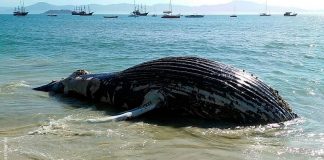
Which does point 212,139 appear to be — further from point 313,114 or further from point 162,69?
point 313,114

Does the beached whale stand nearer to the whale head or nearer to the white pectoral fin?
the white pectoral fin

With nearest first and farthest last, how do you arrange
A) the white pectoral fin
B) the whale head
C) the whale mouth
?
the white pectoral fin < the whale head < the whale mouth

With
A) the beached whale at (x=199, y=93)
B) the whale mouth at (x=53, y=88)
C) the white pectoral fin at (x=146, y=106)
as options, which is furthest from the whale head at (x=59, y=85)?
the white pectoral fin at (x=146, y=106)

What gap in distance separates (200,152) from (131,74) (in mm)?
3560

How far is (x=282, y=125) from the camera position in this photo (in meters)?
8.98

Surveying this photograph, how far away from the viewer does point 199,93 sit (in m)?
9.33

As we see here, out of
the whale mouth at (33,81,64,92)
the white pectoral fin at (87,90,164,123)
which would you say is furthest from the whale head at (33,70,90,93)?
the white pectoral fin at (87,90,164,123)

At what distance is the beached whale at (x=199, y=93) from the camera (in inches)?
360

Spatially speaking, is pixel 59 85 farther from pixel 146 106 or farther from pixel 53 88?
pixel 146 106

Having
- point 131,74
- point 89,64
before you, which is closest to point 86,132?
point 131,74

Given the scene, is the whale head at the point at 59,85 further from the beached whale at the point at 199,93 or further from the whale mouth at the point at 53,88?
the beached whale at the point at 199,93

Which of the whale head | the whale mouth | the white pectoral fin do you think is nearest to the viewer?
the white pectoral fin

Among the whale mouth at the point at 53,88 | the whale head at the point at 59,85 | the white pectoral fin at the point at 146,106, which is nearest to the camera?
the white pectoral fin at the point at 146,106

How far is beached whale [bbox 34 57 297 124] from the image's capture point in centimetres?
913
